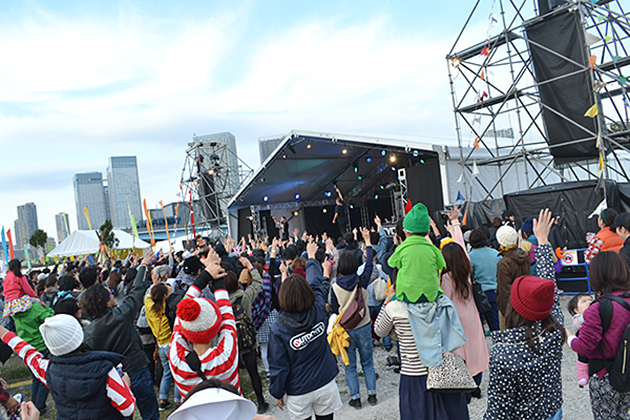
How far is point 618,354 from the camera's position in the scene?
1915 millimetres

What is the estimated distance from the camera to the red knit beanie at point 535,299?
191 centimetres

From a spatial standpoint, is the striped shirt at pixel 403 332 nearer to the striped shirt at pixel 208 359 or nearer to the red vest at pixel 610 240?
the striped shirt at pixel 208 359

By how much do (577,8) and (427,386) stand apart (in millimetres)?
9375

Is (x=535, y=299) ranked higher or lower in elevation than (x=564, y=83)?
lower

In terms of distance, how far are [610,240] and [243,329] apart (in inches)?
153

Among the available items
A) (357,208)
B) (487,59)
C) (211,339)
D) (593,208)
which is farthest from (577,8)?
(357,208)

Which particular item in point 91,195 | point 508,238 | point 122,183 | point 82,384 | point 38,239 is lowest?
point 82,384

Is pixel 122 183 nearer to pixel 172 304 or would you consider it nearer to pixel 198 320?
pixel 172 304

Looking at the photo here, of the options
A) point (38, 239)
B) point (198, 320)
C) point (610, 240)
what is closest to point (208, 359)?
point (198, 320)

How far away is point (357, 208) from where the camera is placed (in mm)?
19938

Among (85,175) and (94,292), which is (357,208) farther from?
(85,175)

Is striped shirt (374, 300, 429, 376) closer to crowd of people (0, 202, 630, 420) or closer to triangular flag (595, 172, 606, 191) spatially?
crowd of people (0, 202, 630, 420)

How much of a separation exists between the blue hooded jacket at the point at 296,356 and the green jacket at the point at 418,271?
2.08 ft

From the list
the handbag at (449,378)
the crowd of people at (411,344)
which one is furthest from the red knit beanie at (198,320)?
the handbag at (449,378)
